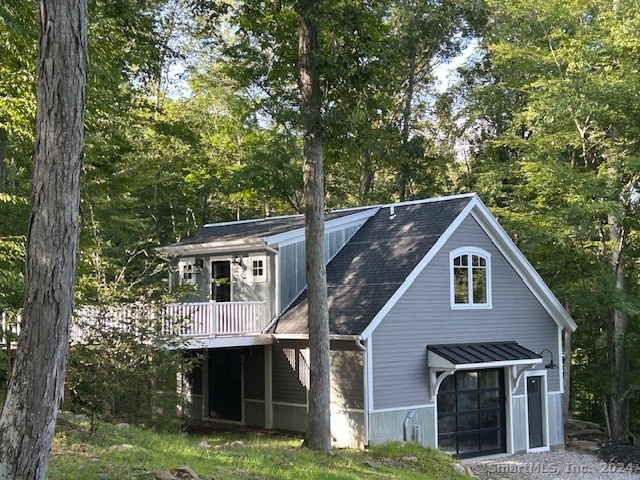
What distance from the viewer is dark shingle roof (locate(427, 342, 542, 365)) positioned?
1811 cm

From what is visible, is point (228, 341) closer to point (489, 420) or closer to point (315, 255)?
point (315, 255)

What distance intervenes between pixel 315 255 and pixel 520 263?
817cm

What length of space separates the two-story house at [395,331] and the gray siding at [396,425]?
0.03 meters

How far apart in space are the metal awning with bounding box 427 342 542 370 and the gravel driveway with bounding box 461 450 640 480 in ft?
7.27

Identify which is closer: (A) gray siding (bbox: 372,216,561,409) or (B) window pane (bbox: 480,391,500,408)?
(A) gray siding (bbox: 372,216,561,409)

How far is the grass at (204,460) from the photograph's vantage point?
8.94 meters

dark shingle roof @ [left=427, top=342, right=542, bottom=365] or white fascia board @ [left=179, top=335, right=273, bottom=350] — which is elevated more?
white fascia board @ [left=179, top=335, right=273, bottom=350]

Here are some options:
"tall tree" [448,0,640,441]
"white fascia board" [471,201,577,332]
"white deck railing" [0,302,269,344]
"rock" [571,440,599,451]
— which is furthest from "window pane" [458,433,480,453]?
"tall tree" [448,0,640,441]

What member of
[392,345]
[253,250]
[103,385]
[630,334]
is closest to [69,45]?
[103,385]

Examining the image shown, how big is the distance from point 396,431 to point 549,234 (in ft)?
27.3

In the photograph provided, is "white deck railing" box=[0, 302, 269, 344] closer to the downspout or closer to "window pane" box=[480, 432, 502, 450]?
the downspout

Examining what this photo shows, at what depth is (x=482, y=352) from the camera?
18.9m

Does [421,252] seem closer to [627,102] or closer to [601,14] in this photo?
[627,102]

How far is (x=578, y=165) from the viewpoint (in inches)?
1053
